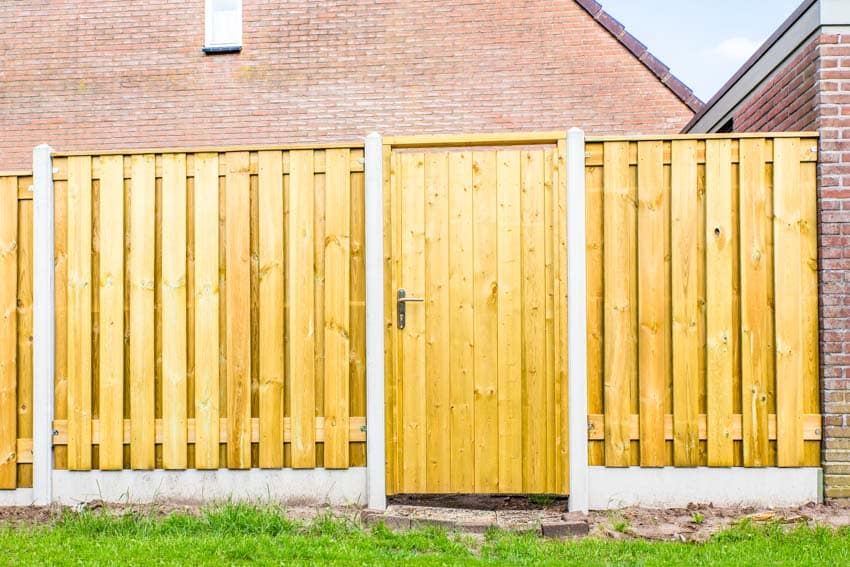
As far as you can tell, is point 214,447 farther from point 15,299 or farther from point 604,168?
point 604,168

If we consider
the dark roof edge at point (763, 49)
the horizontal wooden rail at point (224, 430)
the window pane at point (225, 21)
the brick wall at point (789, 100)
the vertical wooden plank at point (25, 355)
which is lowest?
the horizontal wooden rail at point (224, 430)

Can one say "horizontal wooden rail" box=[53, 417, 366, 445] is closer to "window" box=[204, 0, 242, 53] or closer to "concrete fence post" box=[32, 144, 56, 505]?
"concrete fence post" box=[32, 144, 56, 505]

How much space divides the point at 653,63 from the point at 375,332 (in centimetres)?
771

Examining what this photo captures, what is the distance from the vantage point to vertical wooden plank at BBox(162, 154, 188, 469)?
4.79m

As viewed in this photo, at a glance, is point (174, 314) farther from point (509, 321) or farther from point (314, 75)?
point (314, 75)

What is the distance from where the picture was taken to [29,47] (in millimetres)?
11273

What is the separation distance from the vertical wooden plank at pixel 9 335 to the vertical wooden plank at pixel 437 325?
9.06 ft


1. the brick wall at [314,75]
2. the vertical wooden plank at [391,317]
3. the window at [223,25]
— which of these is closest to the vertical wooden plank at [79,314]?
the vertical wooden plank at [391,317]

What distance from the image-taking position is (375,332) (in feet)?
15.4

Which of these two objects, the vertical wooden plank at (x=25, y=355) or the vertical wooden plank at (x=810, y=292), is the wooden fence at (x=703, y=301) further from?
the vertical wooden plank at (x=25, y=355)

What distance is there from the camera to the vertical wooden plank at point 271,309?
15.6 ft

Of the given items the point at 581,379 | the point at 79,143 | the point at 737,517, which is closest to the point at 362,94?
the point at 79,143

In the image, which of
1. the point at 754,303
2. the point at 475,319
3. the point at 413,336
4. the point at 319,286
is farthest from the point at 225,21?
the point at 754,303

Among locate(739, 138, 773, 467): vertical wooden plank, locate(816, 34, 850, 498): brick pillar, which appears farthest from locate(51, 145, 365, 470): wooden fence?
locate(816, 34, 850, 498): brick pillar
